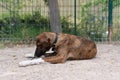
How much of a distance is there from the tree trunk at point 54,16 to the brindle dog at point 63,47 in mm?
2642

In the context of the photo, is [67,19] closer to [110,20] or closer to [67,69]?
[110,20]

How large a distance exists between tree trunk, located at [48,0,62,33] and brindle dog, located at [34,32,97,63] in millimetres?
2642

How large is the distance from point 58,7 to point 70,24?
77 cm

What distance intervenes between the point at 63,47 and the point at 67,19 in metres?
3.88

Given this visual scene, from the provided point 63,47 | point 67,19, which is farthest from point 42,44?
point 67,19

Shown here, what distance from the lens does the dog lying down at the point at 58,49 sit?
8264 millimetres

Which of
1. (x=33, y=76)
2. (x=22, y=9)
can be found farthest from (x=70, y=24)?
(x=33, y=76)

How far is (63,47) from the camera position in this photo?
841 cm

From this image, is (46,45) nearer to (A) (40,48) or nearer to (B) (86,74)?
(A) (40,48)

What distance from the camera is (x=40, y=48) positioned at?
8391mm

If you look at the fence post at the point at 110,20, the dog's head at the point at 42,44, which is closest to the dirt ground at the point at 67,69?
the dog's head at the point at 42,44

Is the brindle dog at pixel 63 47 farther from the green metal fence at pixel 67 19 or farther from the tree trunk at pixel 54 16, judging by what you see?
the green metal fence at pixel 67 19

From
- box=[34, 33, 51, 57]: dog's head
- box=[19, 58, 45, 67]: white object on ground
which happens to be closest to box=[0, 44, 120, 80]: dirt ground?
box=[19, 58, 45, 67]: white object on ground

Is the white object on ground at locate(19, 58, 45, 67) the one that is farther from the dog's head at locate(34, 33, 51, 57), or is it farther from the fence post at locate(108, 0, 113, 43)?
the fence post at locate(108, 0, 113, 43)
